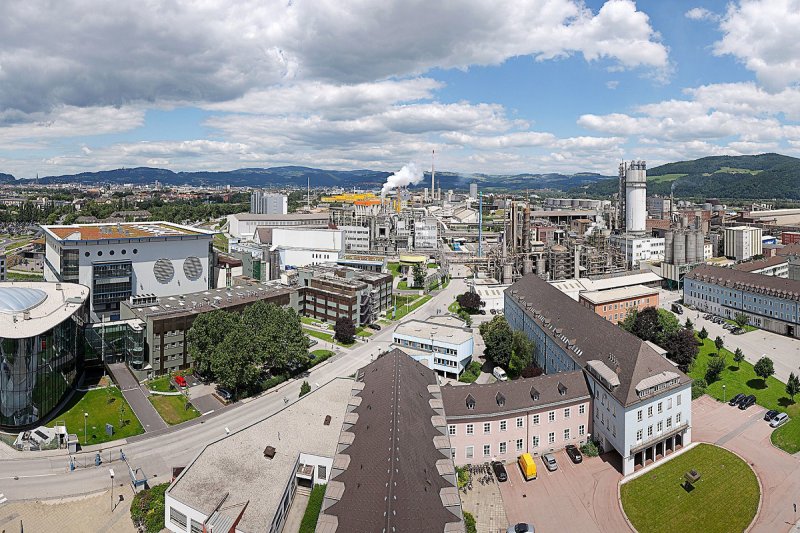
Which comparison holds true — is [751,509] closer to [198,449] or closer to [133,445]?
[198,449]

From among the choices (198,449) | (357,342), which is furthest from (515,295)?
(198,449)

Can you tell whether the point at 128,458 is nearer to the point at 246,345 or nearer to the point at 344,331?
the point at 246,345

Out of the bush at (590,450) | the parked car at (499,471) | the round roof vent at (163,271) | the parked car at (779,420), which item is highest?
the round roof vent at (163,271)

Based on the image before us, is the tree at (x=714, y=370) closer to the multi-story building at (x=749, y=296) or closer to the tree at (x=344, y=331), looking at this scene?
the multi-story building at (x=749, y=296)

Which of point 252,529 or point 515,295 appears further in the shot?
point 515,295

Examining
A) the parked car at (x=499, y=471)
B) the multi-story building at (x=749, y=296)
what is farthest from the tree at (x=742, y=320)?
the parked car at (x=499, y=471)
